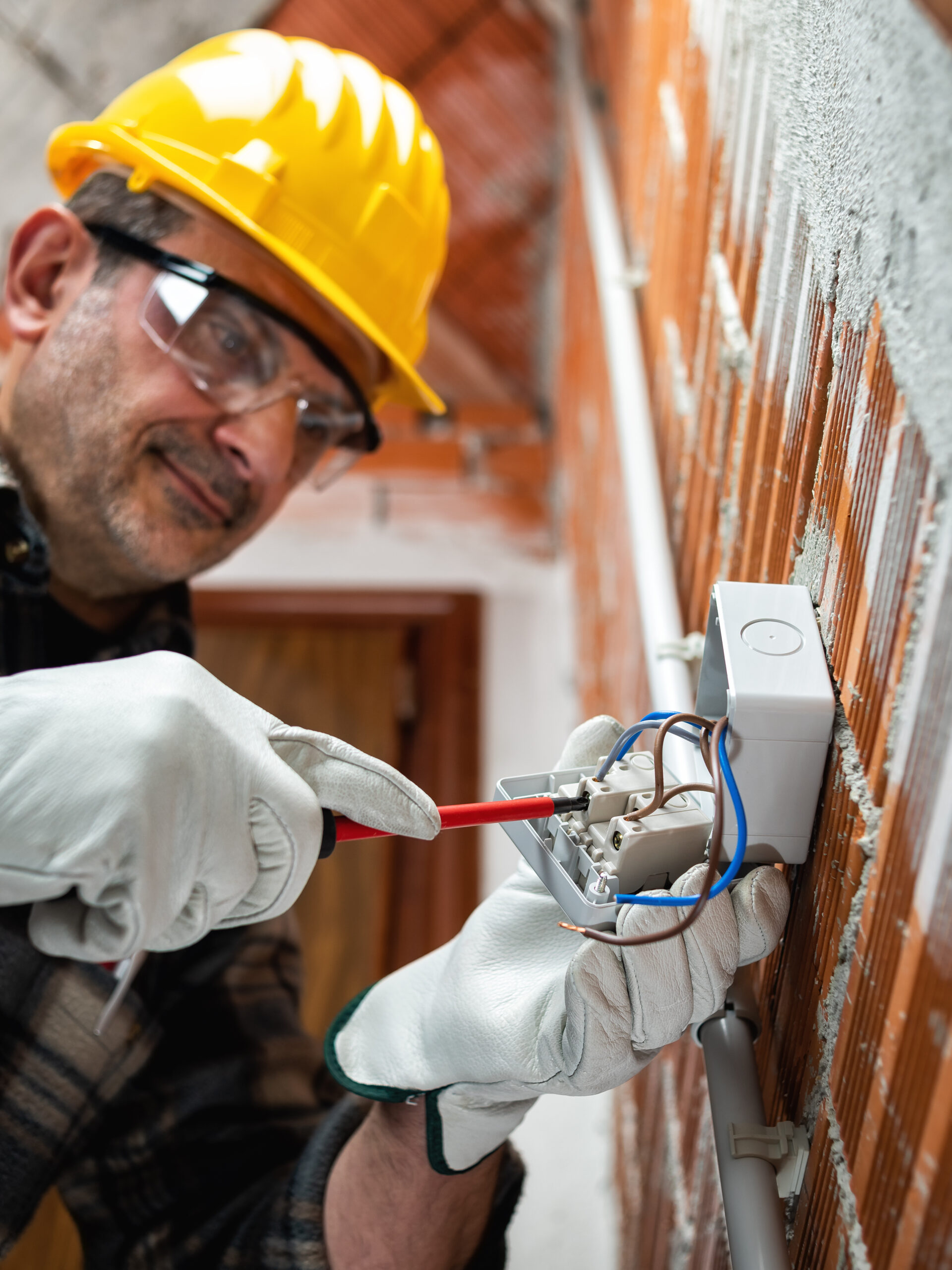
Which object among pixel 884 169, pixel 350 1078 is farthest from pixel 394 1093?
pixel 884 169

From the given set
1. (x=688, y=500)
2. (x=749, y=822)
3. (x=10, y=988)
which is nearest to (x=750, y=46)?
(x=688, y=500)

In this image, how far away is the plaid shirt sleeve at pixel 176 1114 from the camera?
42.6 inches

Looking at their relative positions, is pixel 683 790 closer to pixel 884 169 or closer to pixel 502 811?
pixel 502 811

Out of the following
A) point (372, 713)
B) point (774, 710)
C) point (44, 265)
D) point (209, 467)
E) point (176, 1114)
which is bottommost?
point (176, 1114)

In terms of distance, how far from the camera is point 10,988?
1093 millimetres

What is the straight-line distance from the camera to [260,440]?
137 centimetres

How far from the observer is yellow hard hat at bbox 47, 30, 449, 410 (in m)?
1.33

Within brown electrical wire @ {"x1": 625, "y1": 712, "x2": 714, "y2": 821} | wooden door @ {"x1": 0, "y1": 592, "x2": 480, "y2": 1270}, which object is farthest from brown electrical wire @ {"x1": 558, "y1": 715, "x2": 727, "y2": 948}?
wooden door @ {"x1": 0, "y1": 592, "x2": 480, "y2": 1270}

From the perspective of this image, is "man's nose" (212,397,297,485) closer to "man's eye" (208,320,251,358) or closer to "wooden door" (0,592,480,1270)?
"man's eye" (208,320,251,358)

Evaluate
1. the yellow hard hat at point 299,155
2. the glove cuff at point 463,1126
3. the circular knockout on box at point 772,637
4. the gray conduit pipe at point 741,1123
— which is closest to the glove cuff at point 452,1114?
the glove cuff at point 463,1126

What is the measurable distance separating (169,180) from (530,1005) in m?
1.16

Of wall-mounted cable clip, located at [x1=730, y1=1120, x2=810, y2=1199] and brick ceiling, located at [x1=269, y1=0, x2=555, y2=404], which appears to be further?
brick ceiling, located at [x1=269, y1=0, x2=555, y2=404]

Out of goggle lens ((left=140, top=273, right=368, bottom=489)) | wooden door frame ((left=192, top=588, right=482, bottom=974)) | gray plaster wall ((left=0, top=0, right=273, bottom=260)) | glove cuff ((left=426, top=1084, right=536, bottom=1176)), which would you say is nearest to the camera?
glove cuff ((left=426, top=1084, right=536, bottom=1176))

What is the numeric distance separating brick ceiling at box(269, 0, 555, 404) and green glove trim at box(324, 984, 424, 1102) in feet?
8.39
